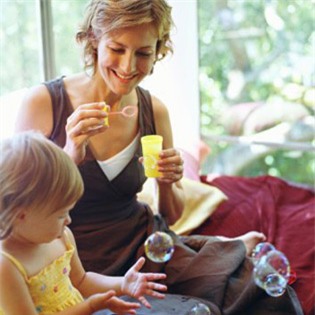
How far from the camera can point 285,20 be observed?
123 inches

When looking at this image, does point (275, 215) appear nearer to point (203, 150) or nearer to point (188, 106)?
point (203, 150)

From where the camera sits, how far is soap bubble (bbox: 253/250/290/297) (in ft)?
5.49

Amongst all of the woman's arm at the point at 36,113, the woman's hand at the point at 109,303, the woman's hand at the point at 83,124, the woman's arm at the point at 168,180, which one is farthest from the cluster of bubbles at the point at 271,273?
the woman's arm at the point at 36,113

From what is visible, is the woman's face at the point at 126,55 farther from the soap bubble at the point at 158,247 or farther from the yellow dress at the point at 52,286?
the yellow dress at the point at 52,286

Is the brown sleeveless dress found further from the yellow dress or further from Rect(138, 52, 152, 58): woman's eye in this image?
the yellow dress

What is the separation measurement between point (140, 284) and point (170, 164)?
1.38 feet

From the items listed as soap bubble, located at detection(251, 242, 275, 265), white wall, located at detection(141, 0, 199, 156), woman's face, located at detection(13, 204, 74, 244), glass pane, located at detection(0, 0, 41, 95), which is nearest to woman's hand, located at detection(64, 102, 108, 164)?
woman's face, located at detection(13, 204, 74, 244)

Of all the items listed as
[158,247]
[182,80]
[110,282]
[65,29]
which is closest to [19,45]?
[65,29]

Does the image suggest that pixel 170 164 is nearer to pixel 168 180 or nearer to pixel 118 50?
pixel 168 180

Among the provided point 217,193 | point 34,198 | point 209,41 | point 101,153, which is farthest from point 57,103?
point 209,41

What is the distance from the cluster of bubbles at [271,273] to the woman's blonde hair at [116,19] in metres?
0.68

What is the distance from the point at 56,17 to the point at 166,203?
988 mm

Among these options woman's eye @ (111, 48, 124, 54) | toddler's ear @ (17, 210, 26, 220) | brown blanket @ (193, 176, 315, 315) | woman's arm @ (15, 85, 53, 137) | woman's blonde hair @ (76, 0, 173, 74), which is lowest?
brown blanket @ (193, 176, 315, 315)

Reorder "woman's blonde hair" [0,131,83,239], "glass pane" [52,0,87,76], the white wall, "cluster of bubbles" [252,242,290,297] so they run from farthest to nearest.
→ 1. the white wall
2. "glass pane" [52,0,87,76]
3. "cluster of bubbles" [252,242,290,297]
4. "woman's blonde hair" [0,131,83,239]
